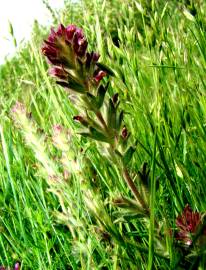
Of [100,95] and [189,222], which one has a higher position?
[100,95]

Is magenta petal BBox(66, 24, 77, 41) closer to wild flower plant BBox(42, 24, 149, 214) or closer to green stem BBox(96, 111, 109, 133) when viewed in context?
wild flower plant BBox(42, 24, 149, 214)

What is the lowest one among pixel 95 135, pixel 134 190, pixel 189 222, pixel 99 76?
pixel 189 222

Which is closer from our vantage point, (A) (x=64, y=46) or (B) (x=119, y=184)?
(A) (x=64, y=46)

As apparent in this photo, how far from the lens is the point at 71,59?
2.60 feet

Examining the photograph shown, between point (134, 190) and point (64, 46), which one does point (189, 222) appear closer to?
point (134, 190)

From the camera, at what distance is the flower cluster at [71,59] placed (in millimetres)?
792

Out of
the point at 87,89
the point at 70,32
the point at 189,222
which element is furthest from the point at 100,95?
the point at 189,222

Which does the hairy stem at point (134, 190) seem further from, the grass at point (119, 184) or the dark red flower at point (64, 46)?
the dark red flower at point (64, 46)

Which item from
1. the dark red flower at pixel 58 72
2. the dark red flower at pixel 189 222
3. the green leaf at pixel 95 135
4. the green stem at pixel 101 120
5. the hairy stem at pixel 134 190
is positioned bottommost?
the dark red flower at pixel 189 222

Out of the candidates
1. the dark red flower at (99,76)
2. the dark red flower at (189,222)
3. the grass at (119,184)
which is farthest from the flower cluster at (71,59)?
the dark red flower at (189,222)

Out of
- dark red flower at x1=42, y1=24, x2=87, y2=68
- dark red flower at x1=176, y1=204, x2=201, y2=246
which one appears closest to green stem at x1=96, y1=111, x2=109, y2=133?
dark red flower at x1=42, y1=24, x2=87, y2=68

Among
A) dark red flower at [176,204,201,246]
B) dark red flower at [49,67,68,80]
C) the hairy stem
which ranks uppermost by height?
dark red flower at [49,67,68,80]

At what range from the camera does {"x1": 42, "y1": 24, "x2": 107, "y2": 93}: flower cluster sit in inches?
31.2

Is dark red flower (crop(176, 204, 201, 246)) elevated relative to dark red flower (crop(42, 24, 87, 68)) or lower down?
lower down
